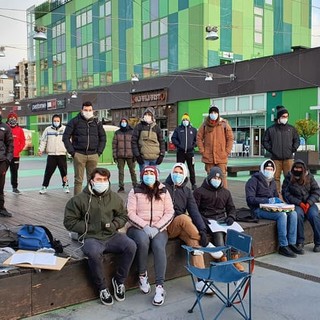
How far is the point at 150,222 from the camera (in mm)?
4867

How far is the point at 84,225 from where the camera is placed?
4445 mm

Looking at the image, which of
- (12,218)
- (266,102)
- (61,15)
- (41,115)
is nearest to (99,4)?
(61,15)

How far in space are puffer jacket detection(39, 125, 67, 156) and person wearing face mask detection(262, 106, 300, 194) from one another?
13.9ft

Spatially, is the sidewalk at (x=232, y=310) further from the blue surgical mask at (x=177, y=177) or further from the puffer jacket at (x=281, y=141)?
the puffer jacket at (x=281, y=141)

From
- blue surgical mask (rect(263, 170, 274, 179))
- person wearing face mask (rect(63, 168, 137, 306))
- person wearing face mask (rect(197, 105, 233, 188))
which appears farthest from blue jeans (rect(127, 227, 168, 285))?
person wearing face mask (rect(197, 105, 233, 188))

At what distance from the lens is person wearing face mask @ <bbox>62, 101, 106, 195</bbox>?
737 centimetres

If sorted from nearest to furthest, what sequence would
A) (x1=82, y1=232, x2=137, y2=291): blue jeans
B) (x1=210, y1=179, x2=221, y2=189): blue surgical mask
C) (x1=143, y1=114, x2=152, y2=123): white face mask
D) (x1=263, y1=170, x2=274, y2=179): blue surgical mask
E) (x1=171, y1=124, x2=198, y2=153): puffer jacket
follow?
(x1=82, y1=232, x2=137, y2=291): blue jeans
(x1=210, y1=179, x2=221, y2=189): blue surgical mask
(x1=263, y1=170, x2=274, y2=179): blue surgical mask
(x1=143, y1=114, x2=152, y2=123): white face mask
(x1=171, y1=124, x2=198, y2=153): puffer jacket


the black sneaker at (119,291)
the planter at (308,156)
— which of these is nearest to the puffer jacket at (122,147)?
the black sneaker at (119,291)

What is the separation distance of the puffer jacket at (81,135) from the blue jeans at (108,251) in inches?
126

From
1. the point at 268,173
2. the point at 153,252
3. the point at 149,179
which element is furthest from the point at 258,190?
the point at 153,252

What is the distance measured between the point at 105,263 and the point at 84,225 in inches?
17.1

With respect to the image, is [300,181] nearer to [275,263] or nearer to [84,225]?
[275,263]

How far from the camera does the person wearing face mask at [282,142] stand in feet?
26.9

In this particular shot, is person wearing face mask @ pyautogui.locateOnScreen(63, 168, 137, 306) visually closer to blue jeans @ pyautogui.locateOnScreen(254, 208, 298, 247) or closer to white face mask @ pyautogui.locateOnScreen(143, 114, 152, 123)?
blue jeans @ pyautogui.locateOnScreen(254, 208, 298, 247)
